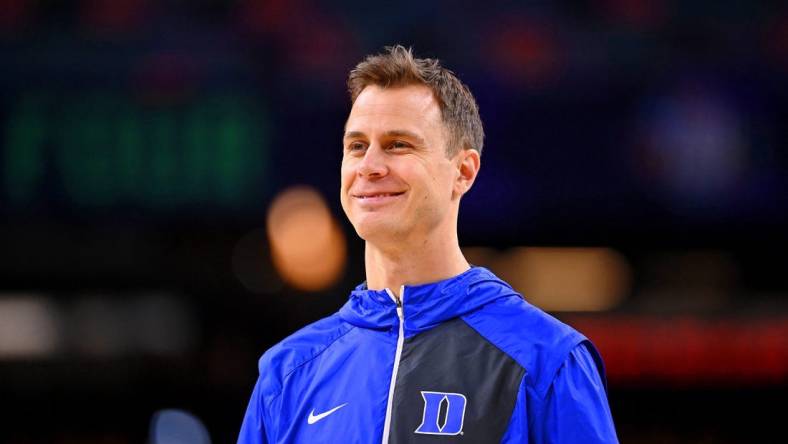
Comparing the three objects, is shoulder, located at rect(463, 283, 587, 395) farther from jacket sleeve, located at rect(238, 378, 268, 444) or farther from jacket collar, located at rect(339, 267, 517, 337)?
jacket sleeve, located at rect(238, 378, 268, 444)

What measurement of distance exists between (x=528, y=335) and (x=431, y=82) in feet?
2.12

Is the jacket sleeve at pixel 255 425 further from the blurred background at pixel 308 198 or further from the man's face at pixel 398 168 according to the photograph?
the blurred background at pixel 308 198

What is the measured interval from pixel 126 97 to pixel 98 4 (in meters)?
0.85

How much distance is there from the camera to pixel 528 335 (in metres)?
2.47

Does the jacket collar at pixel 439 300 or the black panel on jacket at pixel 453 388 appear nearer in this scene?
the black panel on jacket at pixel 453 388

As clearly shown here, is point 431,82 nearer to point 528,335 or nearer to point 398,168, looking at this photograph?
point 398,168

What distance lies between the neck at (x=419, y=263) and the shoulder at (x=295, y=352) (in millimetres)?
188

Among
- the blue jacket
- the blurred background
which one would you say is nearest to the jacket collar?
the blue jacket

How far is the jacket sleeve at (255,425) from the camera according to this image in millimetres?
2721

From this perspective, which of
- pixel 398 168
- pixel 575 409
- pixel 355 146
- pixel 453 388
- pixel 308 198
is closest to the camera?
pixel 575 409

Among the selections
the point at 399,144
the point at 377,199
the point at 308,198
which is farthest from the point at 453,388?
the point at 308,198

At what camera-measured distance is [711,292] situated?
28.4 feet

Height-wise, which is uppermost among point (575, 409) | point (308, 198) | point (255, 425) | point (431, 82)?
point (431, 82)

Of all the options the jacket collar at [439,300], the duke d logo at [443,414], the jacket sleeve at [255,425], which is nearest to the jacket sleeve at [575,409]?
the duke d logo at [443,414]
